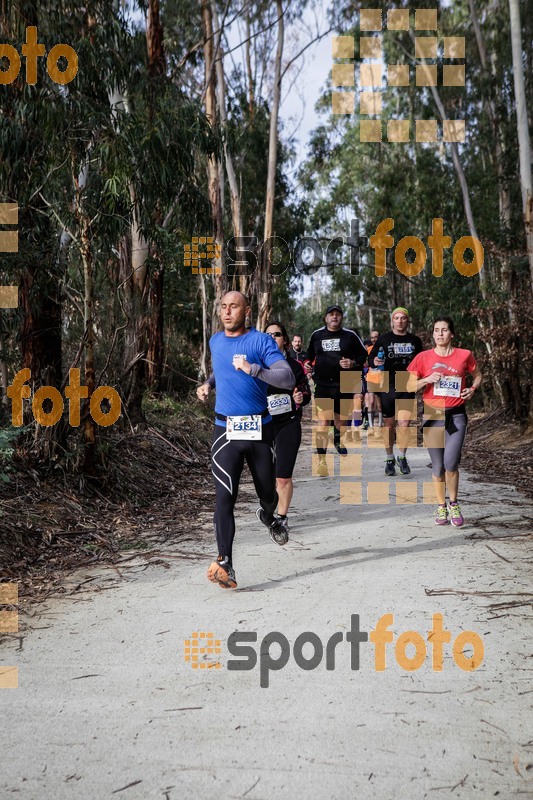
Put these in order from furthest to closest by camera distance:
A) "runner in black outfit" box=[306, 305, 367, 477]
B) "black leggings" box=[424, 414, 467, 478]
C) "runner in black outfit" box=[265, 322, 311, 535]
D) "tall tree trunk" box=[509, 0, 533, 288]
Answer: "tall tree trunk" box=[509, 0, 533, 288] < "runner in black outfit" box=[306, 305, 367, 477] < "black leggings" box=[424, 414, 467, 478] < "runner in black outfit" box=[265, 322, 311, 535]

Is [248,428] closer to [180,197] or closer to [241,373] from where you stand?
[241,373]

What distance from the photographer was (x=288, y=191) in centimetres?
2927

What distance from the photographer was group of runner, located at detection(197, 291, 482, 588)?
5.66 meters

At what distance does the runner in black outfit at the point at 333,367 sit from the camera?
10.9m

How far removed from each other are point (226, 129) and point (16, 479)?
7.20 meters

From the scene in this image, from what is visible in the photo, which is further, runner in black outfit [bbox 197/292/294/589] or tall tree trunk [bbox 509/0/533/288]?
tall tree trunk [bbox 509/0/533/288]

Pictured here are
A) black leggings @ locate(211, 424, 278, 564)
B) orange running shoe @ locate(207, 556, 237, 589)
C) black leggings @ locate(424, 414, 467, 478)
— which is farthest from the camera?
black leggings @ locate(424, 414, 467, 478)

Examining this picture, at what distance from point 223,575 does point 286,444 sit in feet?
6.67

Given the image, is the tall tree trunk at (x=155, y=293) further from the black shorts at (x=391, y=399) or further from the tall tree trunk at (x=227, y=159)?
the tall tree trunk at (x=227, y=159)

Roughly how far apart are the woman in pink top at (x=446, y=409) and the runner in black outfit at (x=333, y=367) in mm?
3089

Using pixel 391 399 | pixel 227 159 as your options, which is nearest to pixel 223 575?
pixel 391 399

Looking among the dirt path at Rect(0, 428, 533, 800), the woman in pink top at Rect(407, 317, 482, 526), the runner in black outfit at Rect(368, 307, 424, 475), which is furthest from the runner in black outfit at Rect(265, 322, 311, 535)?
the runner in black outfit at Rect(368, 307, 424, 475)

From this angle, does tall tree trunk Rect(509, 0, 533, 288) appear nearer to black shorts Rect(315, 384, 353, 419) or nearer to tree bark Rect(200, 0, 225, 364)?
black shorts Rect(315, 384, 353, 419)

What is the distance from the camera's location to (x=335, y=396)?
11.1 metres
